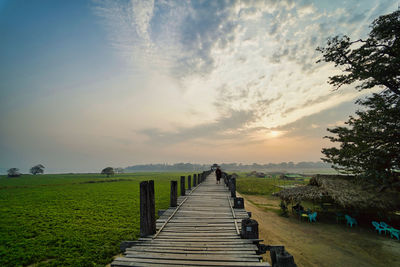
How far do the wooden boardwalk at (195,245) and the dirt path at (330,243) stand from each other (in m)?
4.09

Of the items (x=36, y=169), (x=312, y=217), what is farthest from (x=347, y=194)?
(x=36, y=169)

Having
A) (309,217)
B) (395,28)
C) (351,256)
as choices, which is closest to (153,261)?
(351,256)

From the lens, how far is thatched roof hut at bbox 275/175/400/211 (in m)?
10.9

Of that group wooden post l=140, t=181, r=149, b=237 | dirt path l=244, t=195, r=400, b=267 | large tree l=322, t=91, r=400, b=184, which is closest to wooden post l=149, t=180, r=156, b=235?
wooden post l=140, t=181, r=149, b=237

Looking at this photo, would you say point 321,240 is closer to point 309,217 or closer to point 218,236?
point 309,217

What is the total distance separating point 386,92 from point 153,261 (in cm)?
1744

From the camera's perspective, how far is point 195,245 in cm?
433

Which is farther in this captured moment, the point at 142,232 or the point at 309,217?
the point at 309,217

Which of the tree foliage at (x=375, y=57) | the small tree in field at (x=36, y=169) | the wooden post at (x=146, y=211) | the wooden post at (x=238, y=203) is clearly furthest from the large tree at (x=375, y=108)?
the small tree in field at (x=36, y=169)

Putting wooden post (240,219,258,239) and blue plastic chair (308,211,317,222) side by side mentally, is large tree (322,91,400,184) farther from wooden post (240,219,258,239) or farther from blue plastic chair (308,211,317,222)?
wooden post (240,219,258,239)

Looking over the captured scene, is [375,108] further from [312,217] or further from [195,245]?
[195,245]

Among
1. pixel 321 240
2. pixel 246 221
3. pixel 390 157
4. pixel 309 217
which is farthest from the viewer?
pixel 309 217

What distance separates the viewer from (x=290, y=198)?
15156 mm

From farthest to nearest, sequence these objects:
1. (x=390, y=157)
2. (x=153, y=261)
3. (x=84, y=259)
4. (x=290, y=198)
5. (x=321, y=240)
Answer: (x=290, y=198)
(x=390, y=157)
(x=321, y=240)
(x=84, y=259)
(x=153, y=261)
